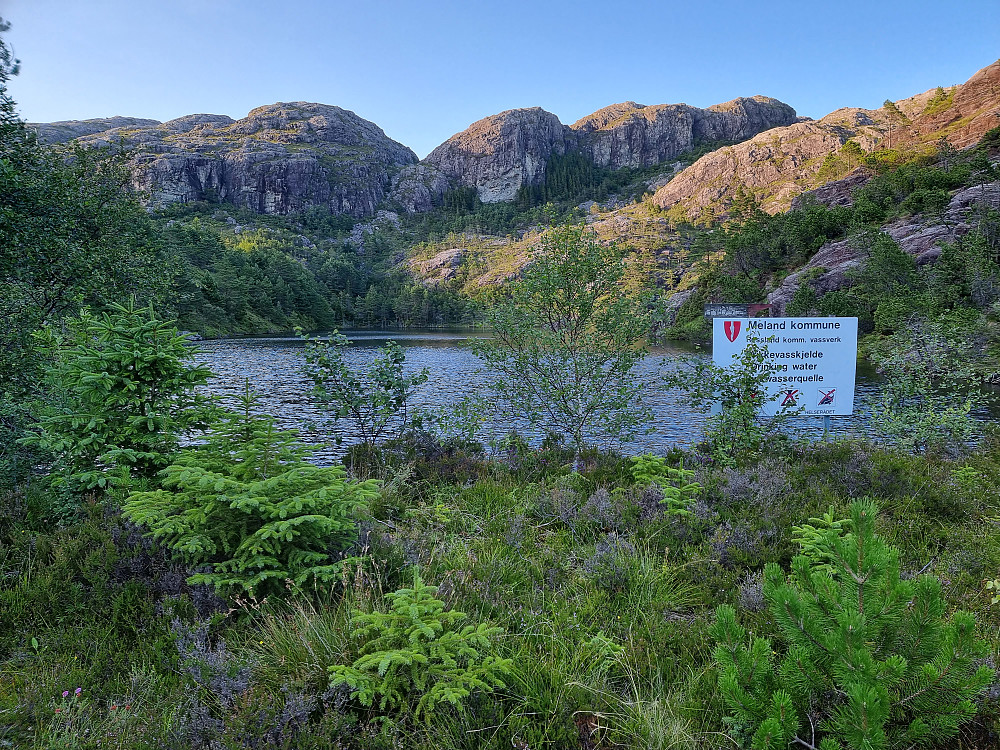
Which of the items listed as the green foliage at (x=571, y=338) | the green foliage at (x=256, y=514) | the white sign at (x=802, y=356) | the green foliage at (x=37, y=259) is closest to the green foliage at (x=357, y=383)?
the green foliage at (x=571, y=338)

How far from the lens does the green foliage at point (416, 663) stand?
2387mm

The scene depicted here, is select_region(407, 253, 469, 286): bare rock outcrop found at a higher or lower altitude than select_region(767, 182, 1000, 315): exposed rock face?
higher

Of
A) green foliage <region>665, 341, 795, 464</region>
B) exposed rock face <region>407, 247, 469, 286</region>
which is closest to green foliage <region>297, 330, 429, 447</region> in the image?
green foliage <region>665, 341, 795, 464</region>

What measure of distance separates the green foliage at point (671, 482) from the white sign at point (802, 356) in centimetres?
245

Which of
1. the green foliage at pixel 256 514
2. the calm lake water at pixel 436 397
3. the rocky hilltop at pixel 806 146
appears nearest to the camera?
the green foliage at pixel 256 514

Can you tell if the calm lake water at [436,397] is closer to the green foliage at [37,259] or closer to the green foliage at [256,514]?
the green foliage at [256,514]

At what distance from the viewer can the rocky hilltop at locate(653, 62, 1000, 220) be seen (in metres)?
107

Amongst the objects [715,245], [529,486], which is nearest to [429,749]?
[529,486]

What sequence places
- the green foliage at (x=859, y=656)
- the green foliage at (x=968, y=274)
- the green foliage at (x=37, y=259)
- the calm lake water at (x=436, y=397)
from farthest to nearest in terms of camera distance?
the green foliage at (x=968, y=274)
the calm lake water at (x=436, y=397)
the green foliage at (x=37, y=259)
the green foliage at (x=859, y=656)

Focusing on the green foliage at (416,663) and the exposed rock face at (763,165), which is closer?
the green foliage at (416,663)

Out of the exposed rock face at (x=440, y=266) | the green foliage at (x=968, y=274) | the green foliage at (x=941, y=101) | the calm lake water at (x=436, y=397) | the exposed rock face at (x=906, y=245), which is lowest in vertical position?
the calm lake water at (x=436, y=397)

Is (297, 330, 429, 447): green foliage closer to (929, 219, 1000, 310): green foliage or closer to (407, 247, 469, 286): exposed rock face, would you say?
(929, 219, 1000, 310): green foliage

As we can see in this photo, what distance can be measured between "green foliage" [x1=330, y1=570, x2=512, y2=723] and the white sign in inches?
263

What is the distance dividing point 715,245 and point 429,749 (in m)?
96.9
